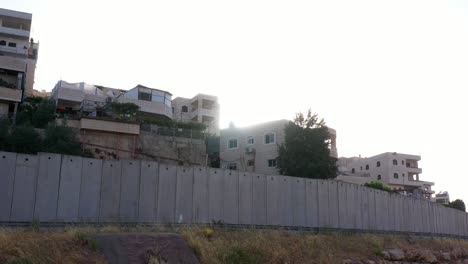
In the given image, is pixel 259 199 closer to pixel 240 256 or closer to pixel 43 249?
pixel 240 256

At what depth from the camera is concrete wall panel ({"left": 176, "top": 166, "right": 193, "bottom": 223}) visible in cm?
1797

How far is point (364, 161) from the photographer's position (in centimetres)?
9956

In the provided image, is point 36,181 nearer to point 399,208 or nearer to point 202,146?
point 399,208

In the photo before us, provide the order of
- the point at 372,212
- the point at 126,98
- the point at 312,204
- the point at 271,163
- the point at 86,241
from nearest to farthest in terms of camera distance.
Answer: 1. the point at 86,241
2. the point at 312,204
3. the point at 372,212
4. the point at 271,163
5. the point at 126,98

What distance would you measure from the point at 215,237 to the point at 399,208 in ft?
51.9

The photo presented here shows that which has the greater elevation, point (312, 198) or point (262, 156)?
point (262, 156)

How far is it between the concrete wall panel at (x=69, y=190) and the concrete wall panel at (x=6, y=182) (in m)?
1.44

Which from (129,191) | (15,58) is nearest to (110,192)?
(129,191)

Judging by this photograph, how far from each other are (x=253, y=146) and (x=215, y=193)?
4008 centimetres

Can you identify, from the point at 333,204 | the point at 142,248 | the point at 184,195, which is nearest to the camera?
the point at 142,248

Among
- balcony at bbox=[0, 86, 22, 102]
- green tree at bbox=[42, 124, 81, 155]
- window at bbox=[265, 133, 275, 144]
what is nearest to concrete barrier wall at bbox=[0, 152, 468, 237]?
green tree at bbox=[42, 124, 81, 155]

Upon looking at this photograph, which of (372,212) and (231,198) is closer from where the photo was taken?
(231,198)

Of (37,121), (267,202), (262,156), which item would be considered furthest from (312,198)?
(262,156)

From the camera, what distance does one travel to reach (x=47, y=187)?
15539 millimetres
